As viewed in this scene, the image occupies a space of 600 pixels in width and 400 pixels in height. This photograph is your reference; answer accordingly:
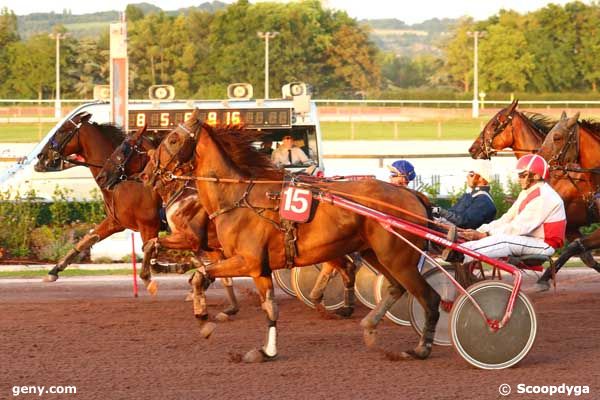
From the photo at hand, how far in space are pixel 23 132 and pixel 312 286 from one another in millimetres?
39228

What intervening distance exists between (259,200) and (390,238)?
3.65ft

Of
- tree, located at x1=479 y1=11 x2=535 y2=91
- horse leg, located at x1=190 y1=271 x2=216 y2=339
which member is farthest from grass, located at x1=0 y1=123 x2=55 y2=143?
horse leg, located at x1=190 y1=271 x2=216 y2=339

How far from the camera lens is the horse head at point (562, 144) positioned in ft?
40.0

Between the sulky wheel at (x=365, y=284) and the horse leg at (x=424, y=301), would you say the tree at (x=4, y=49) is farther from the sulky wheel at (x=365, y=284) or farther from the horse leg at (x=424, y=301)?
the horse leg at (x=424, y=301)

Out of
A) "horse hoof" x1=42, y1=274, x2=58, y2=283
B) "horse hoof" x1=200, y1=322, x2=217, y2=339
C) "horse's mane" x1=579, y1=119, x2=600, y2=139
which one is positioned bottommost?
"horse hoof" x1=42, y1=274, x2=58, y2=283

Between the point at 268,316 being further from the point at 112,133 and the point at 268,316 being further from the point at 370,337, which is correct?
the point at 112,133

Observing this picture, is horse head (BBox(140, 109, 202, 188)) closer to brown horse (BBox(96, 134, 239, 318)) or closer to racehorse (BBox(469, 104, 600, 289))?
brown horse (BBox(96, 134, 239, 318))

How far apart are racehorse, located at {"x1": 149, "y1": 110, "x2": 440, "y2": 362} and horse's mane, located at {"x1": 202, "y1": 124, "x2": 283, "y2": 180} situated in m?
0.09

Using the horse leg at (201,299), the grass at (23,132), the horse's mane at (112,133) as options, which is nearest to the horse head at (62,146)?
the horse's mane at (112,133)

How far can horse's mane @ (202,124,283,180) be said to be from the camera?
30.5 feet

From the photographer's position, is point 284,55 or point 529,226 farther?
→ point 284,55

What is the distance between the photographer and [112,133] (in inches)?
503

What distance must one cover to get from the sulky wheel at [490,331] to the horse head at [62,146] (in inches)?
232

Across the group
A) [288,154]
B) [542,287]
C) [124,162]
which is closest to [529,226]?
[542,287]
